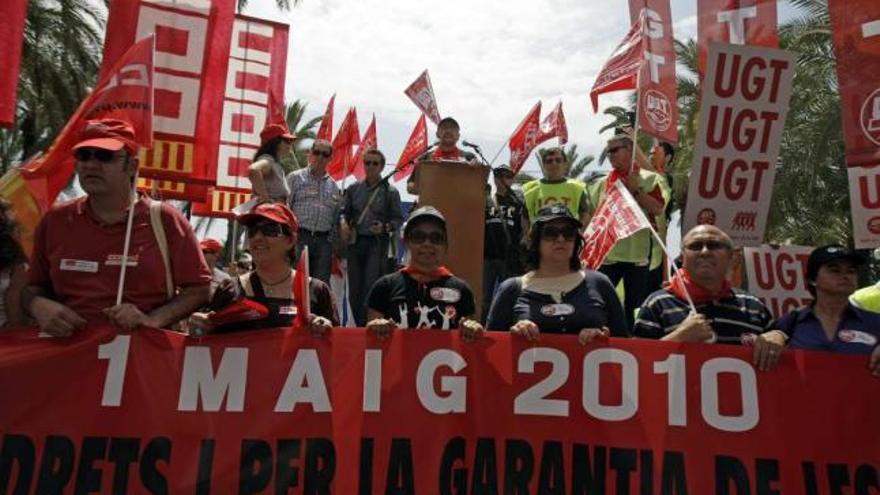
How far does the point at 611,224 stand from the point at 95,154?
8.83 feet

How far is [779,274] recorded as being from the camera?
680 centimetres

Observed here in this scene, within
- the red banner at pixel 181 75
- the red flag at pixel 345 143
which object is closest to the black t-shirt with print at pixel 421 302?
the red banner at pixel 181 75

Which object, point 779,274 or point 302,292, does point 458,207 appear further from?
point 302,292

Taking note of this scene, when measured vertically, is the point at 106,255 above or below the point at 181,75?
below

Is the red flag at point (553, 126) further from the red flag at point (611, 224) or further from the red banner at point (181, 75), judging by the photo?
the red flag at point (611, 224)

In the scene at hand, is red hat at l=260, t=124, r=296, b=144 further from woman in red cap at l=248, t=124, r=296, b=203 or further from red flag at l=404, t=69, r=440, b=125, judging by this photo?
red flag at l=404, t=69, r=440, b=125

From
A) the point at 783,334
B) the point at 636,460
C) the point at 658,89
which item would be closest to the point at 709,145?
the point at 658,89

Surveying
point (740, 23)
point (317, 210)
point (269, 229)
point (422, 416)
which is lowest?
point (422, 416)

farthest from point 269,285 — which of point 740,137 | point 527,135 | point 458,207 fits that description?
point 527,135

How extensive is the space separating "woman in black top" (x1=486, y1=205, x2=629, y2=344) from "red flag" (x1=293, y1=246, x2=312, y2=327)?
904 millimetres

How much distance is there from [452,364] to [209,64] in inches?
124

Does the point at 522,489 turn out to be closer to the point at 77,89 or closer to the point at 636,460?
the point at 636,460

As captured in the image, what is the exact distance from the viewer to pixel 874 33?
5.49 metres

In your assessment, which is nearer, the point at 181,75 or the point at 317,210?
the point at 181,75
